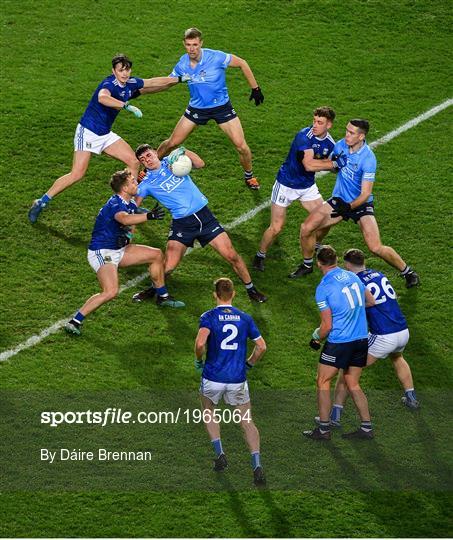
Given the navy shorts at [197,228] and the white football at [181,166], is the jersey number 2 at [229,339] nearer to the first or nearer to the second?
the navy shorts at [197,228]

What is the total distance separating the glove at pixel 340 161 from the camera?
54.1ft

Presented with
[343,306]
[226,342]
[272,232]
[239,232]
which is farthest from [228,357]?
[239,232]

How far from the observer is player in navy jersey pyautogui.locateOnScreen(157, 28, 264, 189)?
1814 cm

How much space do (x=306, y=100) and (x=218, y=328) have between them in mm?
8615

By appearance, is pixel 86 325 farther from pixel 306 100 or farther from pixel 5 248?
pixel 306 100

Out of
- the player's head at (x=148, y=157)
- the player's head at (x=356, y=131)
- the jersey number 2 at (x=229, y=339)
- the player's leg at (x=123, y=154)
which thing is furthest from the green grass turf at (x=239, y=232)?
the player's head at (x=356, y=131)

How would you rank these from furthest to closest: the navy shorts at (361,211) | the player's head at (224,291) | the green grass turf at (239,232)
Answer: the navy shorts at (361,211)
the player's head at (224,291)
the green grass turf at (239,232)

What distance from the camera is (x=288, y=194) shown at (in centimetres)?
1695

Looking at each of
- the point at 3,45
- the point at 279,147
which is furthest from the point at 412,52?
the point at 3,45

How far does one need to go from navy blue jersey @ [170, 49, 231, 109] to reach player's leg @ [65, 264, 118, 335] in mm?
3711

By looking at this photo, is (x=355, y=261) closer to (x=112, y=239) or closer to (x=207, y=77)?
(x=112, y=239)

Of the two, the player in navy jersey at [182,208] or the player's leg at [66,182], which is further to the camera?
the player's leg at [66,182]

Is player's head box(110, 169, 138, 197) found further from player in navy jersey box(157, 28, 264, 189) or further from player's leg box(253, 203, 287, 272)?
player in navy jersey box(157, 28, 264, 189)

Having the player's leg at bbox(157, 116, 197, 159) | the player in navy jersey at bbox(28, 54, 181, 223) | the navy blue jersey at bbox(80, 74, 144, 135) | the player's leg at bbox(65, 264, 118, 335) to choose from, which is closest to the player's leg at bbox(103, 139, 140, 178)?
the player in navy jersey at bbox(28, 54, 181, 223)
